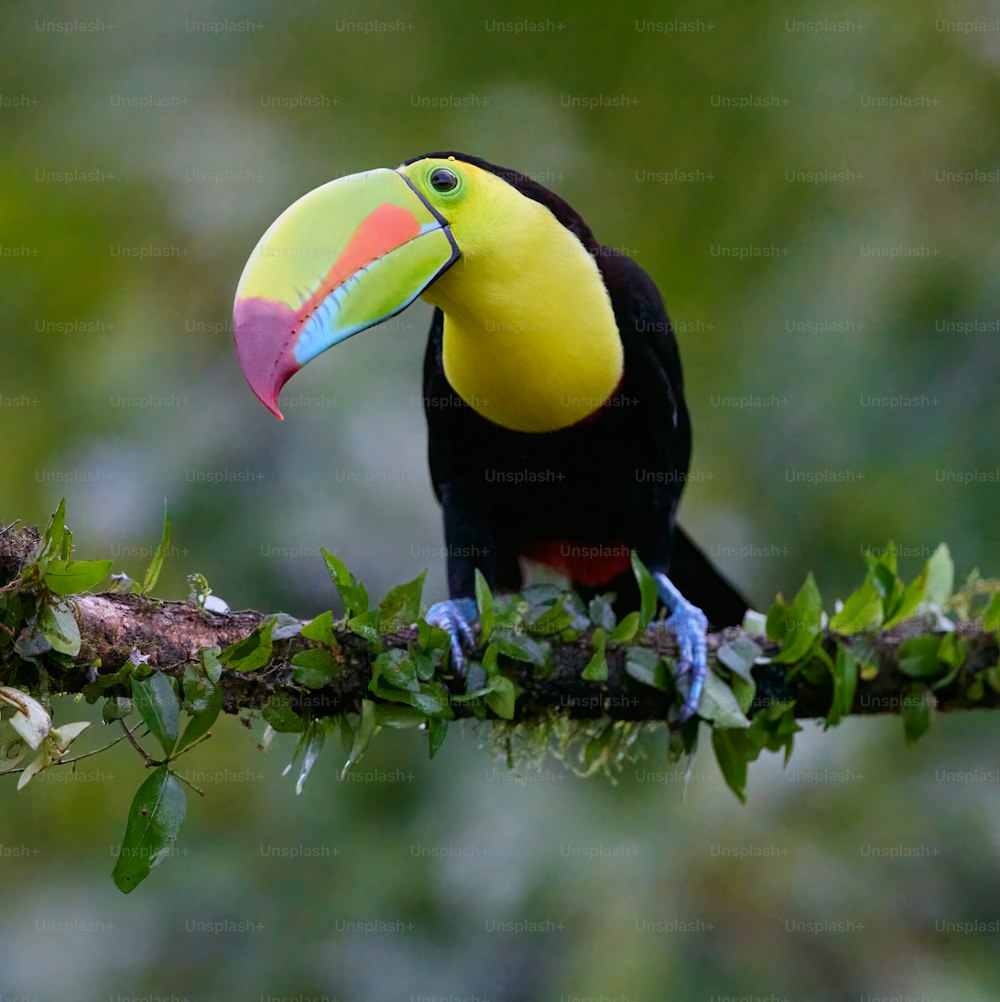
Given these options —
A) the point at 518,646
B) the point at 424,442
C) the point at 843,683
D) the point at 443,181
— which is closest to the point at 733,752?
the point at 843,683

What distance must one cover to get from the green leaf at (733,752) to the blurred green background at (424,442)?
0.84 metres

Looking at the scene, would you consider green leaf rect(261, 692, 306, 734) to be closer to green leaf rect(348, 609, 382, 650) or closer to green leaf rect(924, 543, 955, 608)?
green leaf rect(348, 609, 382, 650)

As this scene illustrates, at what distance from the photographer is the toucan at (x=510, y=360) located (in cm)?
212

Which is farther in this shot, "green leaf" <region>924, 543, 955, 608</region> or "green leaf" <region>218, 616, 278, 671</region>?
"green leaf" <region>924, 543, 955, 608</region>

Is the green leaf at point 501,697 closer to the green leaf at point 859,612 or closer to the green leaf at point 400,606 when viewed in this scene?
the green leaf at point 400,606

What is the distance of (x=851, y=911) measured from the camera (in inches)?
125

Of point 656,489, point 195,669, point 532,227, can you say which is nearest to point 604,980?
point 656,489

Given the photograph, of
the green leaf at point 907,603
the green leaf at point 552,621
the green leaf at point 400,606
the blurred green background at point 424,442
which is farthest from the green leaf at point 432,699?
the blurred green background at point 424,442

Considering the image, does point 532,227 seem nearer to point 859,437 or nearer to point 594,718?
point 594,718

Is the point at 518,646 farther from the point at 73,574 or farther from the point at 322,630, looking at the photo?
the point at 73,574

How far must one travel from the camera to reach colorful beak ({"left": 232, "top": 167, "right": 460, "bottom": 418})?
79.2 inches

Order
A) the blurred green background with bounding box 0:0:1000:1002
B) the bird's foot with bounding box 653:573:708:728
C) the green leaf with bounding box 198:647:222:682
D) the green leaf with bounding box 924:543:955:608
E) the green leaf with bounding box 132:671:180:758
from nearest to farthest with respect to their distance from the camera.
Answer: the green leaf with bounding box 132:671:180:758
the green leaf with bounding box 198:647:222:682
the bird's foot with bounding box 653:573:708:728
the green leaf with bounding box 924:543:955:608
the blurred green background with bounding box 0:0:1000:1002

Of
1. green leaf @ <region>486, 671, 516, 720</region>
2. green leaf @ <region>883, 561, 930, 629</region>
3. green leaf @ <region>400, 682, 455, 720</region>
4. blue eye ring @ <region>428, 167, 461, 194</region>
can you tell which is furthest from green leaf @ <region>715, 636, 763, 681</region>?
blue eye ring @ <region>428, 167, 461, 194</region>

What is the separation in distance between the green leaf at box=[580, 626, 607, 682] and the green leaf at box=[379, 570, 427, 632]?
0.32 meters
